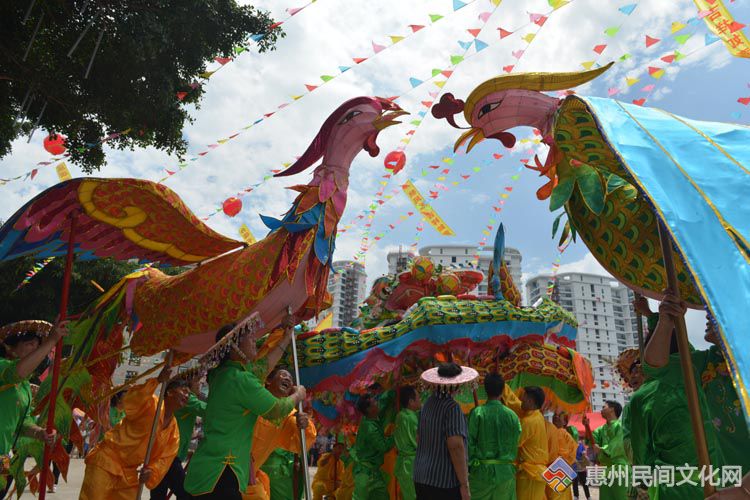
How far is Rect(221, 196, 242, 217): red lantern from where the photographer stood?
23.4ft

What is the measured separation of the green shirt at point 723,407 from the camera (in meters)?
2.62

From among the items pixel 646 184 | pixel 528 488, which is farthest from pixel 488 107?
pixel 528 488

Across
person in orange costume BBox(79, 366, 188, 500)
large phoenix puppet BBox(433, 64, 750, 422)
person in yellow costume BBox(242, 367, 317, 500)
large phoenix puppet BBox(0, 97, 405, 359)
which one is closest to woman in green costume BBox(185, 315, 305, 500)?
person in yellow costume BBox(242, 367, 317, 500)

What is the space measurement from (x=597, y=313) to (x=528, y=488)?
63.4 metres

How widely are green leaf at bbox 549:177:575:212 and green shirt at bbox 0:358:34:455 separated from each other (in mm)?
3583

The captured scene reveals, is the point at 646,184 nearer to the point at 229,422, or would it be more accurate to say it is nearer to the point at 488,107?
the point at 488,107

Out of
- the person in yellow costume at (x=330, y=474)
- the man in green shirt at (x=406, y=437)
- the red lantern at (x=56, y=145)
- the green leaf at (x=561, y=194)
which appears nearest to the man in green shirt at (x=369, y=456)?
the man in green shirt at (x=406, y=437)

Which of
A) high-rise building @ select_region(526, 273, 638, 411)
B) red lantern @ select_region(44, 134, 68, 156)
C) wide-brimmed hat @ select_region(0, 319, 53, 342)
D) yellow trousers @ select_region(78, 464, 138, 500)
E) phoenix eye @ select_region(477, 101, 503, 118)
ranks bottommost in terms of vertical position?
yellow trousers @ select_region(78, 464, 138, 500)

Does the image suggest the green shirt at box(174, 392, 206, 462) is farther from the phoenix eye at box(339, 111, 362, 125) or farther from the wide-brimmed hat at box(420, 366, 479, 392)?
the phoenix eye at box(339, 111, 362, 125)

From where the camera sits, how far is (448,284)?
23.4ft

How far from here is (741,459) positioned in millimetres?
2615

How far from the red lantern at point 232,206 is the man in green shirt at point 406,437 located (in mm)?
3338

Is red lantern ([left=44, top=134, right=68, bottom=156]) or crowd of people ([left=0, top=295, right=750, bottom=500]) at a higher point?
red lantern ([left=44, top=134, right=68, bottom=156])

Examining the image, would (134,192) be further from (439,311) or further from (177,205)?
(439,311)
